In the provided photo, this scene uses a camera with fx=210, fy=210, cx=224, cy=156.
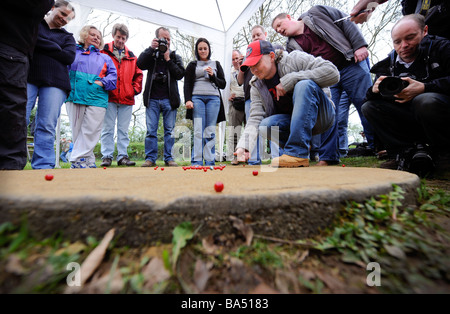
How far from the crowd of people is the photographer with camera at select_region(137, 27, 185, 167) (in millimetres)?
19

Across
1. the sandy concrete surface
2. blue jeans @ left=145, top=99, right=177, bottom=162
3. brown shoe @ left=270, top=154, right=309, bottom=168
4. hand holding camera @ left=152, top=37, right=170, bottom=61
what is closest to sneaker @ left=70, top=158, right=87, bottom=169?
blue jeans @ left=145, top=99, right=177, bottom=162

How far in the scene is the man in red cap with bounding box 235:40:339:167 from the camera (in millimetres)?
2088

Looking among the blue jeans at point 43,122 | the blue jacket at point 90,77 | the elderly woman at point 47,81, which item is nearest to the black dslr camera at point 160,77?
the blue jacket at point 90,77

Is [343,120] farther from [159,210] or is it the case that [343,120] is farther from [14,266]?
[14,266]

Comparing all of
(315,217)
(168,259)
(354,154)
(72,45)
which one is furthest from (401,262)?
(354,154)

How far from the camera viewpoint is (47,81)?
8.07 ft

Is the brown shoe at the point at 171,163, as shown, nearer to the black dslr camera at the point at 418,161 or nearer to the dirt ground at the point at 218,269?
the dirt ground at the point at 218,269

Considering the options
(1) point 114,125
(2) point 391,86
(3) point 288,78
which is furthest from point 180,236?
(1) point 114,125

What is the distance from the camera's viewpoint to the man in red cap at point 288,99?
→ 2.09 metres

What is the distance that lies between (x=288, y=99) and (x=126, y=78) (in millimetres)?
3162

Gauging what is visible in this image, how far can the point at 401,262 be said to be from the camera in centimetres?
68

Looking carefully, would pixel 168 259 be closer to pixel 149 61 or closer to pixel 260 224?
pixel 260 224

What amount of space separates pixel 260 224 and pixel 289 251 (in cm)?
13

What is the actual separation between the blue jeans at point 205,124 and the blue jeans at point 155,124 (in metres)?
0.58
